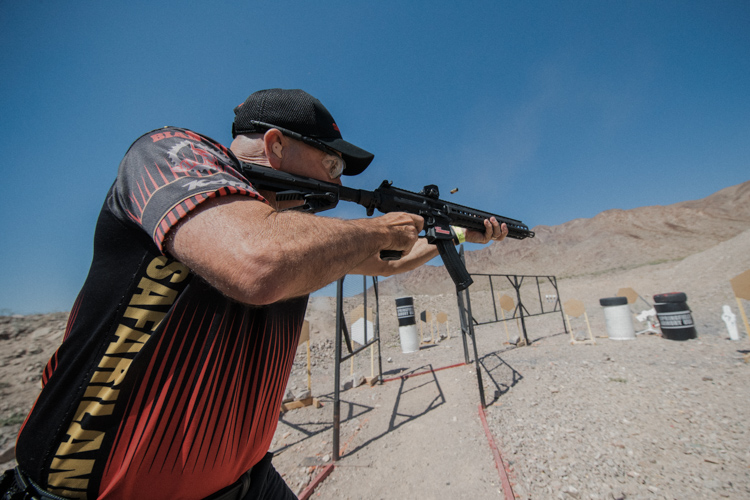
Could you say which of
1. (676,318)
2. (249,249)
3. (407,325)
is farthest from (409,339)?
(249,249)

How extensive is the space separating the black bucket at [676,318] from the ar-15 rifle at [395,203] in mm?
7019

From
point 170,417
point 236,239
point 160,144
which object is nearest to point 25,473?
point 170,417

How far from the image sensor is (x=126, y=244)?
99cm

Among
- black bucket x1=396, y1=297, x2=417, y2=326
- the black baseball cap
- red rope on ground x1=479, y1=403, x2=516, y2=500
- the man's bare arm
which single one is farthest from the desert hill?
the man's bare arm

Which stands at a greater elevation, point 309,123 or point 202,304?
point 309,123

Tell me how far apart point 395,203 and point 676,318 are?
9623 mm

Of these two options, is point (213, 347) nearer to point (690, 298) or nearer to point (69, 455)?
point (69, 455)

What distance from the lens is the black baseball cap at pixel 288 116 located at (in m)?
1.62

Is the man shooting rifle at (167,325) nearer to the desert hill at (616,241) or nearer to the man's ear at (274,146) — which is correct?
the man's ear at (274,146)

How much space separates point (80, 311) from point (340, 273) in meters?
0.87

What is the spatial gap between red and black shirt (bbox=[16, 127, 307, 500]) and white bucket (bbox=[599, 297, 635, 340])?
11119mm

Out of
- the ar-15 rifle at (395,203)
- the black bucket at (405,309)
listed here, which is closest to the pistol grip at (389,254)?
the ar-15 rifle at (395,203)

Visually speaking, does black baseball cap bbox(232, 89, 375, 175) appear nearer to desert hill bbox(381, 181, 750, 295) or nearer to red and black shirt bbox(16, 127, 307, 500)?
red and black shirt bbox(16, 127, 307, 500)

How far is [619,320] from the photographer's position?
29.1 ft
